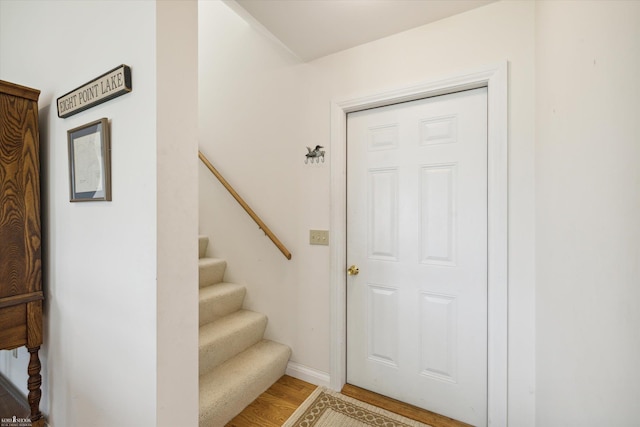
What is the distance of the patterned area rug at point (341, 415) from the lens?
149 centimetres

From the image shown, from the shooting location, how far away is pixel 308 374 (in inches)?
74.4

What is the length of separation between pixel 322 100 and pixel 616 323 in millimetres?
1782

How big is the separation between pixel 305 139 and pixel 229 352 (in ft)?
5.24

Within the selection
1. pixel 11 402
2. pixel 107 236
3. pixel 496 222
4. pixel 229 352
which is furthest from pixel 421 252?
pixel 11 402

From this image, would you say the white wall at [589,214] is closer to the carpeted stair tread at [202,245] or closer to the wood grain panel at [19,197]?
the wood grain panel at [19,197]

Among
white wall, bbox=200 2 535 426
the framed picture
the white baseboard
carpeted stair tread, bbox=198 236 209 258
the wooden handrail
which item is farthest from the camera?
carpeted stair tread, bbox=198 236 209 258

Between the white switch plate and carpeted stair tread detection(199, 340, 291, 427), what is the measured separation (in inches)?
33.9

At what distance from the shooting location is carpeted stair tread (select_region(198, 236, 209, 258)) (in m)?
2.36

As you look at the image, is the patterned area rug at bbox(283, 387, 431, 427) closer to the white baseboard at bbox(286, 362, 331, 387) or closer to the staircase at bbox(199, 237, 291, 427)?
the white baseboard at bbox(286, 362, 331, 387)

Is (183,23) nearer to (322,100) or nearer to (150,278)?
(150,278)

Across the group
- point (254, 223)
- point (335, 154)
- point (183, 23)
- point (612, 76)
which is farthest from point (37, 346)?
point (612, 76)

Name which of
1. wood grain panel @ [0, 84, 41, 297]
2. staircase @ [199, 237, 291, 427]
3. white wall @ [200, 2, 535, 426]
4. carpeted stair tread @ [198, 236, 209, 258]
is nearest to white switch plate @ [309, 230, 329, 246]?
white wall @ [200, 2, 535, 426]

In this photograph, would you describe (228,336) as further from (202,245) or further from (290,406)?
(202,245)

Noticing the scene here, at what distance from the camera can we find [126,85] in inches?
34.7
